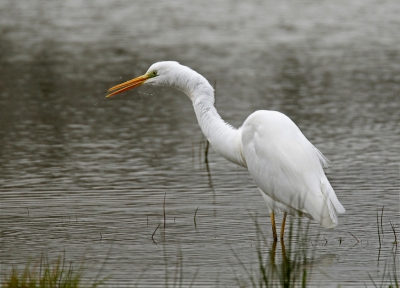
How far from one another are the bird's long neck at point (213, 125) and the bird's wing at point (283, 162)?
24 cm

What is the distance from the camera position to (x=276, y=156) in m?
6.69

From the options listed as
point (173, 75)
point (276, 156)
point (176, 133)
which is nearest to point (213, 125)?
point (173, 75)

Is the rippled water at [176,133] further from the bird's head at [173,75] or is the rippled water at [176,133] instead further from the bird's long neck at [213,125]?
the bird's head at [173,75]

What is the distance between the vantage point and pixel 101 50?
1923 cm

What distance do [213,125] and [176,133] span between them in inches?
171

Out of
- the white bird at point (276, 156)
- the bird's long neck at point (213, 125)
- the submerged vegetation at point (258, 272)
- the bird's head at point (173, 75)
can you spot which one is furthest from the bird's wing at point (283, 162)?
the bird's head at point (173, 75)

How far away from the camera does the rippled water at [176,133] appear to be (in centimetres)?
652

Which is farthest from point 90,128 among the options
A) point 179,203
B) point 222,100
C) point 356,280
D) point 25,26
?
point 25,26

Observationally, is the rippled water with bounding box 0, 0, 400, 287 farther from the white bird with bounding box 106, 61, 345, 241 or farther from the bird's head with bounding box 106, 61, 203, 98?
the bird's head with bounding box 106, 61, 203, 98

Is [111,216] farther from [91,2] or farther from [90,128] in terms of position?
[91,2]

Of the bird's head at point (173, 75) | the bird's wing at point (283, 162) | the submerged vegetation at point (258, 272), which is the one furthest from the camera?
the bird's head at point (173, 75)

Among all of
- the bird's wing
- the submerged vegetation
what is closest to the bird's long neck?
the bird's wing

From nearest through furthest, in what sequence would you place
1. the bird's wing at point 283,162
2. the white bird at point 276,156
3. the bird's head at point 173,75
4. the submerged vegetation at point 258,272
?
the submerged vegetation at point 258,272, the white bird at point 276,156, the bird's wing at point 283,162, the bird's head at point 173,75

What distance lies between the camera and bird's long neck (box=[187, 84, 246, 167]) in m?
7.07
